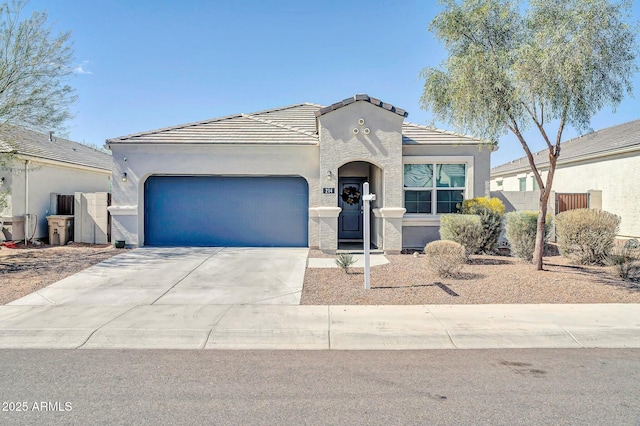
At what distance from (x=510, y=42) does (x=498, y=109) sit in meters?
1.64

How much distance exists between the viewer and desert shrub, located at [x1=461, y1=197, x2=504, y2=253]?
1262 centimetres

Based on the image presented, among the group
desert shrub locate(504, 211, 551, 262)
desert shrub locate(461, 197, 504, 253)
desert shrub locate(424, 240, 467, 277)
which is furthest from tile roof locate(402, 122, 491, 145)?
desert shrub locate(424, 240, 467, 277)

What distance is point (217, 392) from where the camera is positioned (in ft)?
14.8

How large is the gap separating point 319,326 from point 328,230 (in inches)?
267

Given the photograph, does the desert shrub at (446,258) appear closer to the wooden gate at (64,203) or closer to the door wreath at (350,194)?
the door wreath at (350,194)

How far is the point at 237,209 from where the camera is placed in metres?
14.4

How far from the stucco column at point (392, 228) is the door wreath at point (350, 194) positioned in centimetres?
326

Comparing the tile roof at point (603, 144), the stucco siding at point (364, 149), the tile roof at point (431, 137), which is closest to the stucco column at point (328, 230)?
the stucco siding at point (364, 149)

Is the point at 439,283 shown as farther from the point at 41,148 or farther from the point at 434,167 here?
the point at 41,148

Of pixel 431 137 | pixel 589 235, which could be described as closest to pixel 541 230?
pixel 589 235

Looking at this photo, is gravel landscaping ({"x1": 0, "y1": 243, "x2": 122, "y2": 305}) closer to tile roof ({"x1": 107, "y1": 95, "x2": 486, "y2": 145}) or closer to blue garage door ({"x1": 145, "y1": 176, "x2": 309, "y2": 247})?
blue garage door ({"x1": 145, "y1": 176, "x2": 309, "y2": 247})

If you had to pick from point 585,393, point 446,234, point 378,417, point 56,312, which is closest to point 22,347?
point 56,312

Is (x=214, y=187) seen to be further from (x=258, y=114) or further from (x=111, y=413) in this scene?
(x=111, y=413)

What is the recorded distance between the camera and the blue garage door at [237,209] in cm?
1442
